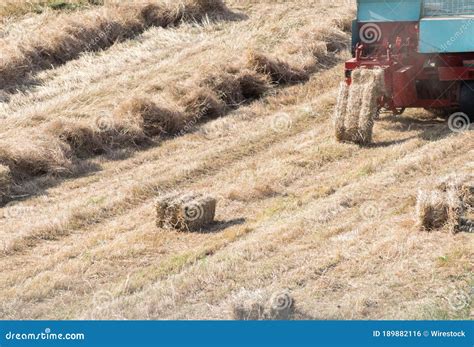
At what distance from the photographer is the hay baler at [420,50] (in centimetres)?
1595

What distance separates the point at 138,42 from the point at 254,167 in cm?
776

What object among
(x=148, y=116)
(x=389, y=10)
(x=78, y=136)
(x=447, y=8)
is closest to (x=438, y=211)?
(x=447, y=8)

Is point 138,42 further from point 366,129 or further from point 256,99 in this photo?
point 366,129

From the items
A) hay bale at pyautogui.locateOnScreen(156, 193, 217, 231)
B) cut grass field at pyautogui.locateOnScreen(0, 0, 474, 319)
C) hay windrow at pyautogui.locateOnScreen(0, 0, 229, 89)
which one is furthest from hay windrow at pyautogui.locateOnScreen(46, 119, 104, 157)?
hay bale at pyautogui.locateOnScreen(156, 193, 217, 231)

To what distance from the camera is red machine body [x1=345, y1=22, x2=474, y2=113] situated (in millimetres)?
16094

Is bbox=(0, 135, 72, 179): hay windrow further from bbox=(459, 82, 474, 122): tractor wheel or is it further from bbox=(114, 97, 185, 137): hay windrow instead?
bbox=(459, 82, 474, 122): tractor wheel

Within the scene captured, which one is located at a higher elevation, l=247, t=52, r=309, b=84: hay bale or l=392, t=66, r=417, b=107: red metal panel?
l=392, t=66, r=417, b=107: red metal panel

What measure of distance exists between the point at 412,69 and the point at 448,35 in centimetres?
82

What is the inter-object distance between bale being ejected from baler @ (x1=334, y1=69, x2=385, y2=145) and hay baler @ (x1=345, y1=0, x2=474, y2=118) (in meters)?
0.36

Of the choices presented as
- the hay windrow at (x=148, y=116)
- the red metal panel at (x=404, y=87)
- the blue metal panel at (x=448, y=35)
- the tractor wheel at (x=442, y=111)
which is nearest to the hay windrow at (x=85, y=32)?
the hay windrow at (x=148, y=116)

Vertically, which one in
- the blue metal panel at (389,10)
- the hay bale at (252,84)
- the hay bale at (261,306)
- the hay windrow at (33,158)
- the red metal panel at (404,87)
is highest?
the blue metal panel at (389,10)

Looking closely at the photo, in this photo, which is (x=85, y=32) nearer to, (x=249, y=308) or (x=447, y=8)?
(x=447, y=8)

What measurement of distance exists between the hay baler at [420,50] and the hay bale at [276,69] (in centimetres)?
290

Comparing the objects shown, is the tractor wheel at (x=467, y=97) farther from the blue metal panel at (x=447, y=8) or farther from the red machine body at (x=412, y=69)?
the blue metal panel at (x=447, y=8)
